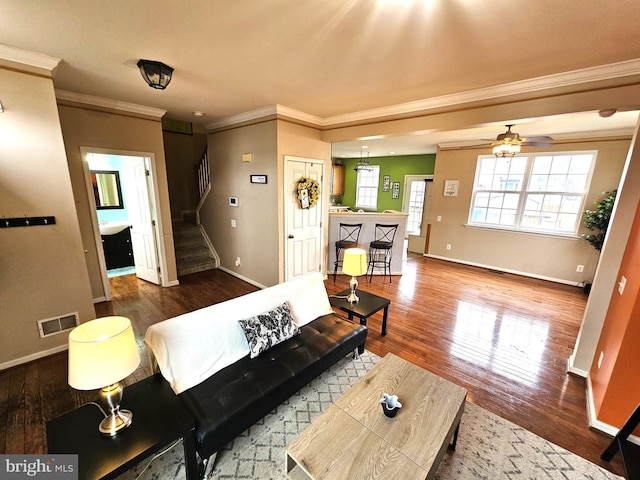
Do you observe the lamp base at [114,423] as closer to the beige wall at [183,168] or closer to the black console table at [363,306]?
the black console table at [363,306]

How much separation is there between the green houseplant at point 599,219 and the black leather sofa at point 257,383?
4.71m

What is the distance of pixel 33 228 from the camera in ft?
7.93

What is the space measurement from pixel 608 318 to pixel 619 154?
12.3ft

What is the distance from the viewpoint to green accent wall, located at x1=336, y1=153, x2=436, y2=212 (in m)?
7.41

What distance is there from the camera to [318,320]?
8.61 feet

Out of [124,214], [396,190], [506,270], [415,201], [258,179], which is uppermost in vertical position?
[258,179]

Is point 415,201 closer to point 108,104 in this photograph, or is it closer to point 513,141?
point 513,141

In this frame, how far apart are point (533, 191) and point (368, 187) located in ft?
15.4

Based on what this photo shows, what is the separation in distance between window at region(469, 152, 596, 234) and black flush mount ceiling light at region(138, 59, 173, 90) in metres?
5.83

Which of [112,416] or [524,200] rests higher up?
[524,200]

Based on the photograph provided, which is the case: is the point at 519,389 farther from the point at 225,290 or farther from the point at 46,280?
the point at 46,280

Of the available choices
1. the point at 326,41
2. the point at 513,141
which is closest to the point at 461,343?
the point at 513,141

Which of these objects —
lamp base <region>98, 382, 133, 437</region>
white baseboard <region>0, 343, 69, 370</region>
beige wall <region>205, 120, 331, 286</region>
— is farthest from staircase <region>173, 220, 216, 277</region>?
lamp base <region>98, 382, 133, 437</region>

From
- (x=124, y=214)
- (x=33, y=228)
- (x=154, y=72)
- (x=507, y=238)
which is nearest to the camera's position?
(x=154, y=72)
